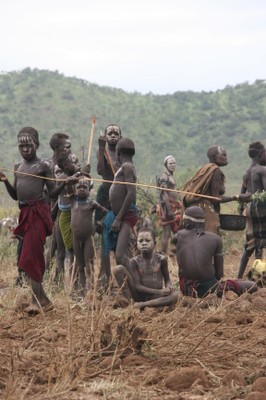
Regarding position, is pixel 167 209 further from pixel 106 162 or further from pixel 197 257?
pixel 197 257

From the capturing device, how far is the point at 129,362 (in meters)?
6.56

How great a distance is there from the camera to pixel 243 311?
8.94 m

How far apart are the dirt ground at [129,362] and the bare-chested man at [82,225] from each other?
246 cm

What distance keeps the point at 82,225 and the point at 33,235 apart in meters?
1.56

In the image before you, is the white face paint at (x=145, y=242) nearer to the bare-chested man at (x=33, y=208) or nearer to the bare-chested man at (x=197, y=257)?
the bare-chested man at (x=197, y=257)

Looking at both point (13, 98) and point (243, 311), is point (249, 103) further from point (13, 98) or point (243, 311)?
point (243, 311)

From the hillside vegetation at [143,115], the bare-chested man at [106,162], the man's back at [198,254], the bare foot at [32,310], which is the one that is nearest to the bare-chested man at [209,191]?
the bare-chested man at [106,162]

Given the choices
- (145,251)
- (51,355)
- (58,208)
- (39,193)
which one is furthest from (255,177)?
(51,355)

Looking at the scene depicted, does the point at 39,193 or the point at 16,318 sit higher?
the point at 39,193

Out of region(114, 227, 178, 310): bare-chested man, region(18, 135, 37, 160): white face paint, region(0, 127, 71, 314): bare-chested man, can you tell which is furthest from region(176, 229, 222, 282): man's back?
region(18, 135, 37, 160): white face paint

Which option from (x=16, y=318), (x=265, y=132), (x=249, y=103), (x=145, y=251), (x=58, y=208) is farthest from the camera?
(x=249, y=103)

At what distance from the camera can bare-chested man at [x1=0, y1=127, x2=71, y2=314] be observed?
8797 mm

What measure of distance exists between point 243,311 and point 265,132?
40.6 metres

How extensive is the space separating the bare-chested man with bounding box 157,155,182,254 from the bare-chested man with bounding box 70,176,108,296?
4657 millimetres
